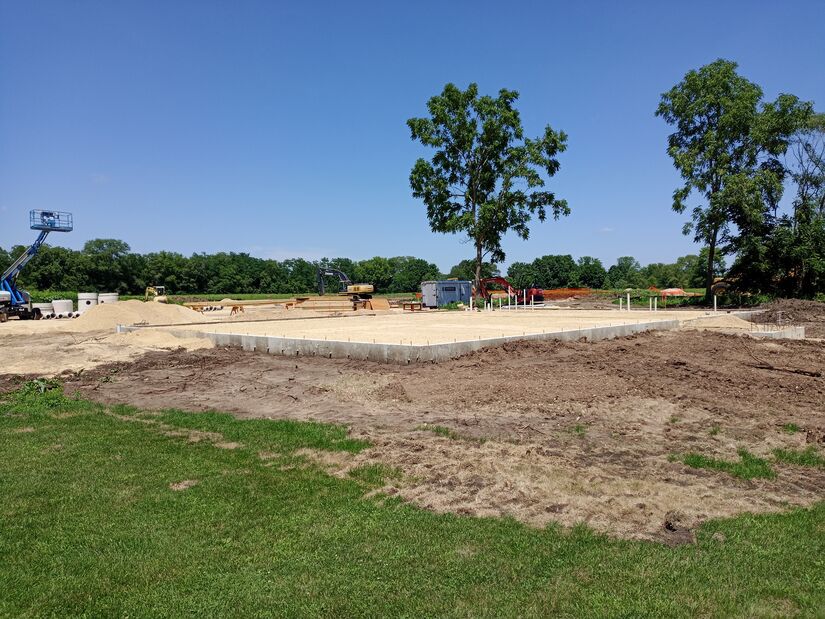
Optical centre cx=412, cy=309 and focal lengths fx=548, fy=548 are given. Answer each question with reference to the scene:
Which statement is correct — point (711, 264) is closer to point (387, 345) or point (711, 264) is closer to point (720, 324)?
point (720, 324)

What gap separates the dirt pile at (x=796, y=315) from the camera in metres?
20.0

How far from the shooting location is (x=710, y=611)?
9.11ft

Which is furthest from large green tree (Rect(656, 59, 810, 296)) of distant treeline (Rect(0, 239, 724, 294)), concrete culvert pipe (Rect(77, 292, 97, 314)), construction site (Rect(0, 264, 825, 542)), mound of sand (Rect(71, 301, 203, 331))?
distant treeline (Rect(0, 239, 724, 294))

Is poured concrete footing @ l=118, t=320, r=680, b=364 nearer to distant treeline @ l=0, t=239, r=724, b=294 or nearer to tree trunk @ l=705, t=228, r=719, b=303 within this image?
tree trunk @ l=705, t=228, r=719, b=303

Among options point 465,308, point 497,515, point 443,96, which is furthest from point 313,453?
point 443,96

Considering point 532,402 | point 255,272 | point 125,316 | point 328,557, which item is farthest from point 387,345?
point 255,272

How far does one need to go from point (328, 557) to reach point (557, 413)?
4.33m

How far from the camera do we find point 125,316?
72.8ft

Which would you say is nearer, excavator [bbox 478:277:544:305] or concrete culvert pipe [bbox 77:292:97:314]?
concrete culvert pipe [bbox 77:292:97:314]

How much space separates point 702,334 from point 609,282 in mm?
102435

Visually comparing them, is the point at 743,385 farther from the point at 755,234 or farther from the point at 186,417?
the point at 755,234

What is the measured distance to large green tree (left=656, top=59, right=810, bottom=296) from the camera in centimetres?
2999

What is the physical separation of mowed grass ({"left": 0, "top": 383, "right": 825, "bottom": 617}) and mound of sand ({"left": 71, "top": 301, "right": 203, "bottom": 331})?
60.9ft

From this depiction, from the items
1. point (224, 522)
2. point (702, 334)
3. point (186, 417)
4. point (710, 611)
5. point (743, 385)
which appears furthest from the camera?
point (702, 334)
